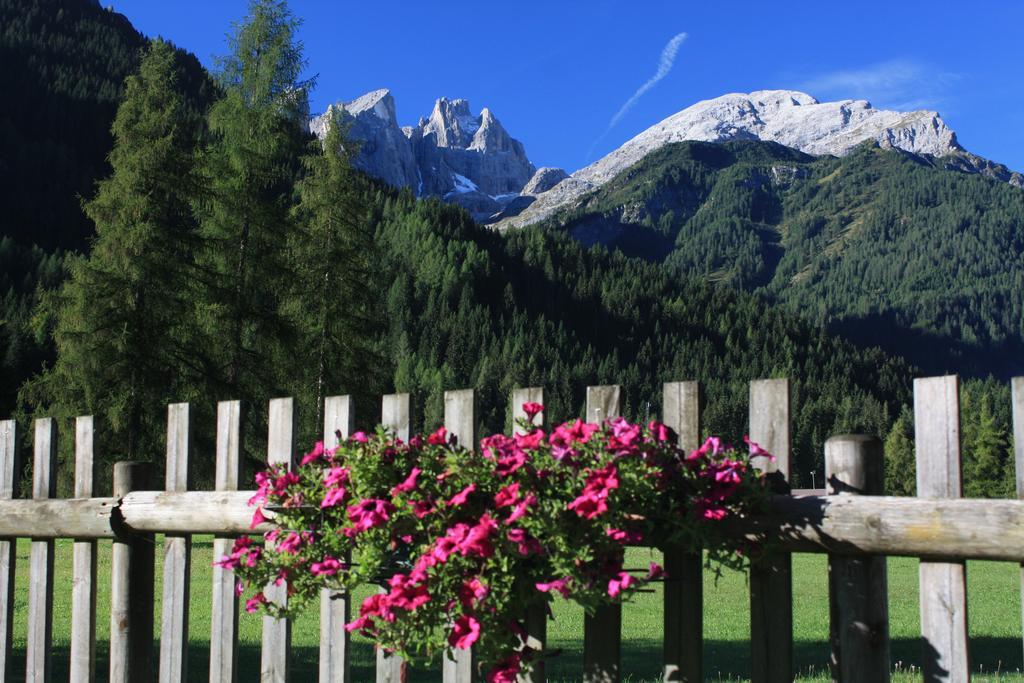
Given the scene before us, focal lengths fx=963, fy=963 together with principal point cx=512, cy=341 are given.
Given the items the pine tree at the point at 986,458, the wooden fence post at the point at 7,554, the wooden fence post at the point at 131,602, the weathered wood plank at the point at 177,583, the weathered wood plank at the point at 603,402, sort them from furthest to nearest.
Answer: the pine tree at the point at 986,458, the wooden fence post at the point at 7,554, the wooden fence post at the point at 131,602, the weathered wood plank at the point at 177,583, the weathered wood plank at the point at 603,402

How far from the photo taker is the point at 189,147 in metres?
26.6

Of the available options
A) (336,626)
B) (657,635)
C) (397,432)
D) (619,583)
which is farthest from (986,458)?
(619,583)

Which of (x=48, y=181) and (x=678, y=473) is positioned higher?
(x=48, y=181)

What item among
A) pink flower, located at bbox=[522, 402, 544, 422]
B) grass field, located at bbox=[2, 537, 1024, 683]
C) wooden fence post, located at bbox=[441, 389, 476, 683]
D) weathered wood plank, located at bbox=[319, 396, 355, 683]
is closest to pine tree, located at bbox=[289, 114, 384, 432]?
grass field, located at bbox=[2, 537, 1024, 683]

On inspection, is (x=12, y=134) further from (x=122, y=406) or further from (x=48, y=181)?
(x=122, y=406)

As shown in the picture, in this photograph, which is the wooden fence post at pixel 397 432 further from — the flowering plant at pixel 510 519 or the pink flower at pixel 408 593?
the pink flower at pixel 408 593

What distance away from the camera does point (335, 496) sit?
2.84 metres

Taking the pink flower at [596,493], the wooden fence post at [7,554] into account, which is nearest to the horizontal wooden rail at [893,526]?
the pink flower at [596,493]

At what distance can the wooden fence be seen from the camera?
247cm

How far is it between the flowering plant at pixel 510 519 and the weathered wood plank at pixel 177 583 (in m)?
1.36

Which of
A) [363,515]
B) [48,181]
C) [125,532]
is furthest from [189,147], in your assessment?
[48,181]

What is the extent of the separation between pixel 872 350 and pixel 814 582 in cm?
14173

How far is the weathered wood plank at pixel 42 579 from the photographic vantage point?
4.60 meters

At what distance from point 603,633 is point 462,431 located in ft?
2.60
